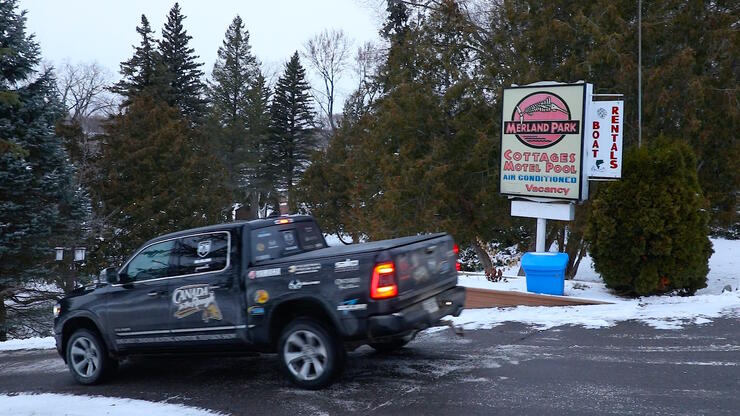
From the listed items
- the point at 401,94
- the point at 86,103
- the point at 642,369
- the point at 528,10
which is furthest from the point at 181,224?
the point at 86,103

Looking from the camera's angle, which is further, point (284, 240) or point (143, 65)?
point (143, 65)

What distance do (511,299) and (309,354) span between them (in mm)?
5159

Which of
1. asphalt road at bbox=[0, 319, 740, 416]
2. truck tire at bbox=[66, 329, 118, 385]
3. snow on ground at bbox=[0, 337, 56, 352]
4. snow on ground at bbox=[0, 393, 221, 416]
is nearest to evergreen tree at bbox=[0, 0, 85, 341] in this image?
snow on ground at bbox=[0, 337, 56, 352]

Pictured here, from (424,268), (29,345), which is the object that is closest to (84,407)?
(424,268)

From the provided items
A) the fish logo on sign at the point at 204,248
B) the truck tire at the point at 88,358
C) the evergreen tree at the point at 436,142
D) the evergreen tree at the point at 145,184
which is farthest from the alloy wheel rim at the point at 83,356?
the evergreen tree at the point at 145,184

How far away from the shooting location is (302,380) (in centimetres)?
708

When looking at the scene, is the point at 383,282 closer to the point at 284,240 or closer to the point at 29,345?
the point at 284,240

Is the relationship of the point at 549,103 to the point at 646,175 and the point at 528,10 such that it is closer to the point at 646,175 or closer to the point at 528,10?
the point at 646,175

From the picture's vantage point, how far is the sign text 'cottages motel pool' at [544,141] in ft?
37.4

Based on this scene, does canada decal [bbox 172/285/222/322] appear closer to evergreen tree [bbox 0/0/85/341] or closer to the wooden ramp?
the wooden ramp

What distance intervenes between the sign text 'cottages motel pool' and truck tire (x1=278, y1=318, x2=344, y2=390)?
20.3ft

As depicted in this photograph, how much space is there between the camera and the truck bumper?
6.54m

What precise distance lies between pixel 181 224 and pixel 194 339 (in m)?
24.1

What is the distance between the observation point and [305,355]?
706 centimetres
